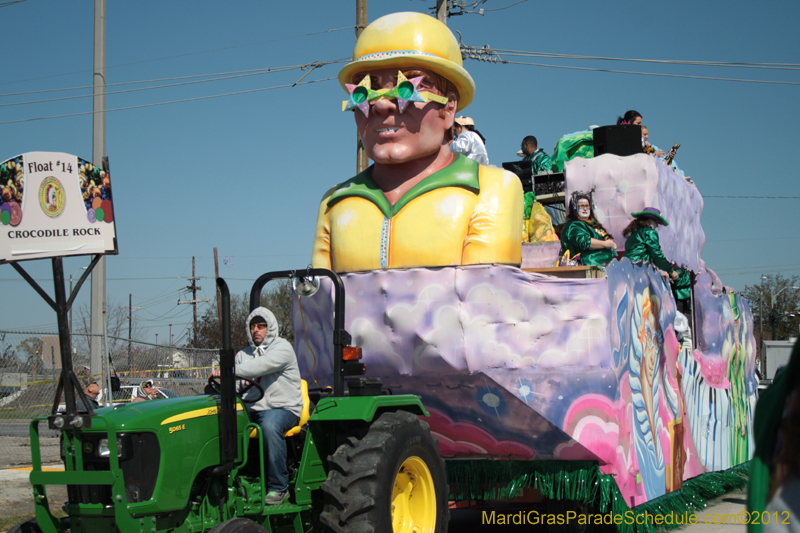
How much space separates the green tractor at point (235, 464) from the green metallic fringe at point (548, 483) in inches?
28.3

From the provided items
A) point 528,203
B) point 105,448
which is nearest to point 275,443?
point 105,448

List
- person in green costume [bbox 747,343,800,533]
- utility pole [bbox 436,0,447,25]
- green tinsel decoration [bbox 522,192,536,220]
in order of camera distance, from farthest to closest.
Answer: utility pole [bbox 436,0,447,25] < green tinsel decoration [bbox 522,192,536,220] < person in green costume [bbox 747,343,800,533]

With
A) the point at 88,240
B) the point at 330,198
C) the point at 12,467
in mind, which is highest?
the point at 330,198

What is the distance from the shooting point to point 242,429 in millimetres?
4562

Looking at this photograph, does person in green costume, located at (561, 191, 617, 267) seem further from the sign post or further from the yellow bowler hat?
the sign post

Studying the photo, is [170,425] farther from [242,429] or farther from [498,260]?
[498,260]

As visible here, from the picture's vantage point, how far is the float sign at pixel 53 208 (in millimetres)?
4391

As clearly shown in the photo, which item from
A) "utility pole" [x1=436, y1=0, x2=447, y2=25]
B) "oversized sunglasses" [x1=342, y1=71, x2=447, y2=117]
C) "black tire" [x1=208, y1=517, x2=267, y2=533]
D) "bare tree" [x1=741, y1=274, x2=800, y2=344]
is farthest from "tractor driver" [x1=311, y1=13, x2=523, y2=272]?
"bare tree" [x1=741, y1=274, x2=800, y2=344]

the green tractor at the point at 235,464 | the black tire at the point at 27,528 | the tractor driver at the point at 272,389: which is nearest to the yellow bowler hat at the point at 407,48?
the green tractor at the point at 235,464

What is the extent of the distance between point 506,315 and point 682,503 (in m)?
2.95

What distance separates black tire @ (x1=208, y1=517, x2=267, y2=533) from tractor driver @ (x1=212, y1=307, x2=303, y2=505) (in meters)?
0.42

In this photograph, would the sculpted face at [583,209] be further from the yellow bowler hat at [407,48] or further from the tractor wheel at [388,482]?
the tractor wheel at [388,482]

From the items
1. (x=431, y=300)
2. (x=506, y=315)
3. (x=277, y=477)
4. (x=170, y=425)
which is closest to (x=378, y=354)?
(x=431, y=300)

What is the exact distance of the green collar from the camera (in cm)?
609
